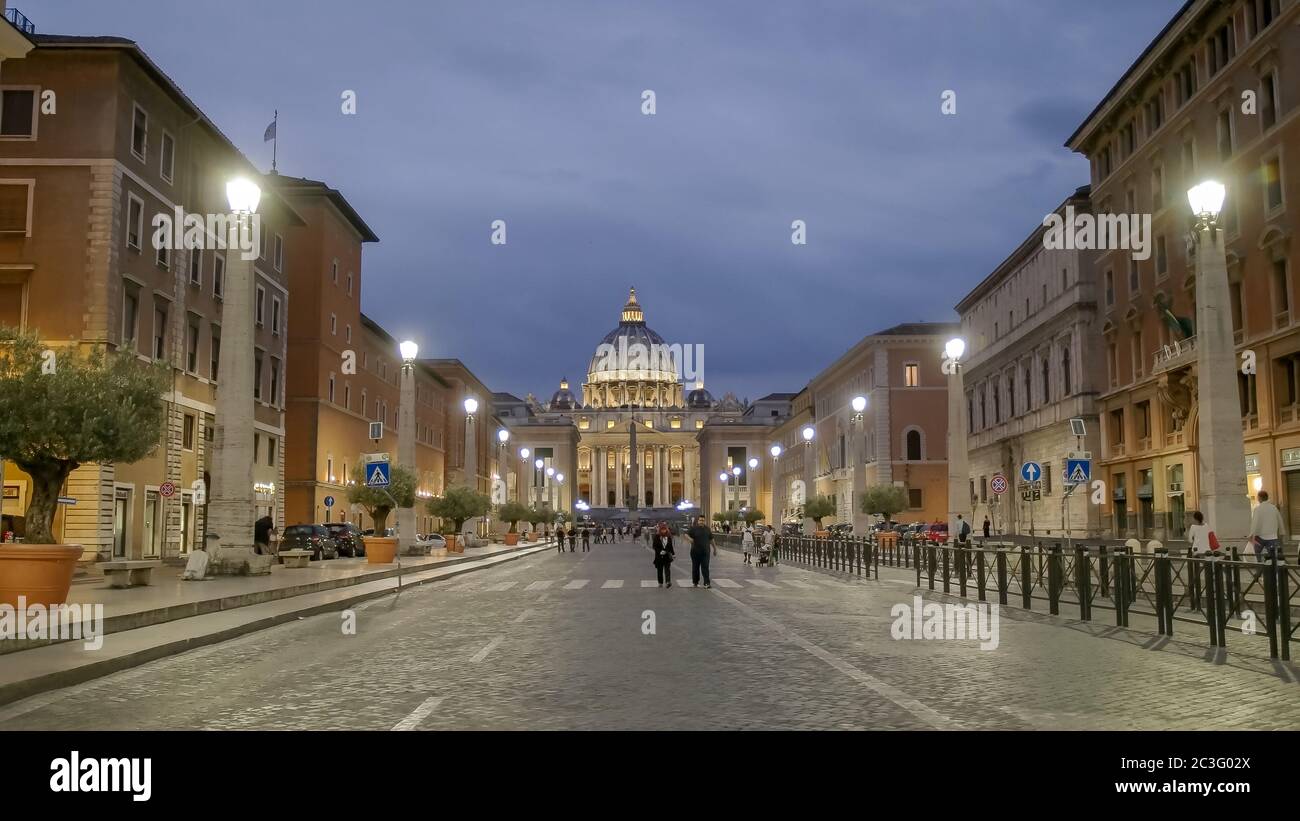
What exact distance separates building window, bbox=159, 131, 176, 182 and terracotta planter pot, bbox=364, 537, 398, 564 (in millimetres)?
14410

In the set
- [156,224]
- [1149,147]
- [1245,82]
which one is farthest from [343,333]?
[1245,82]

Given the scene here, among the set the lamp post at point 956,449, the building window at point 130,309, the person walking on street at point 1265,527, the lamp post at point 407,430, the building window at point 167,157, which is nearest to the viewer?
the person walking on street at point 1265,527

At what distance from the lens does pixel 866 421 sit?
91.4 metres

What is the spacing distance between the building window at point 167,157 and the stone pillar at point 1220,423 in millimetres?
32869

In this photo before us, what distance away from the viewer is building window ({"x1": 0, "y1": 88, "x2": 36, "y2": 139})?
3516 centimetres

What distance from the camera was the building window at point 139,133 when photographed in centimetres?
3678

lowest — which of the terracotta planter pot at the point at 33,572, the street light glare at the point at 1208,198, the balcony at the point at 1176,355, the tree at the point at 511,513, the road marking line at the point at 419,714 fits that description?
the road marking line at the point at 419,714

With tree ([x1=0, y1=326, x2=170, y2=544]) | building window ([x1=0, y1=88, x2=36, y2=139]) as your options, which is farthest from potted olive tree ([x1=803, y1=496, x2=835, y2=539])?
tree ([x1=0, y1=326, x2=170, y2=544])

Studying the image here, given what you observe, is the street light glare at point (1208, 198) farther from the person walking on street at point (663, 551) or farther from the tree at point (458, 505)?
the tree at point (458, 505)

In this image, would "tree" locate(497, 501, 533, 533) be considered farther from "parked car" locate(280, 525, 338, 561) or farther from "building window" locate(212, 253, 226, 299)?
"building window" locate(212, 253, 226, 299)

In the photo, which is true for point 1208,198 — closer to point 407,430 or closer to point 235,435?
point 235,435

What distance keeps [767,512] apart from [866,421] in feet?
266

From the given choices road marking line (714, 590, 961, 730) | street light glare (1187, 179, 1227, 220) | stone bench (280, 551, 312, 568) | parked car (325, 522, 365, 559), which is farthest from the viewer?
parked car (325, 522, 365, 559)

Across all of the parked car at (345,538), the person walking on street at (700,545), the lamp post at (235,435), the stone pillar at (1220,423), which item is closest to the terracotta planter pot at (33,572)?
the lamp post at (235,435)
